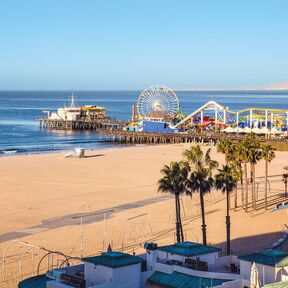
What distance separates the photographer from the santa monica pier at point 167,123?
101m

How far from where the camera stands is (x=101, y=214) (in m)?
40.1

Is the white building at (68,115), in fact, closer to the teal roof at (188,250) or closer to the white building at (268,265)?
the teal roof at (188,250)

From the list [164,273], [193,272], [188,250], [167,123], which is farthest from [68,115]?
[193,272]

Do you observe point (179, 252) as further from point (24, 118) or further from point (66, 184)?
point (24, 118)

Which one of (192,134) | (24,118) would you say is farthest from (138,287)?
(24,118)

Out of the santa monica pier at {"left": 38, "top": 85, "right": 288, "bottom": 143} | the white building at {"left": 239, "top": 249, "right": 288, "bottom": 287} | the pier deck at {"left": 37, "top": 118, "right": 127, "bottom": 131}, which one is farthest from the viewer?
the pier deck at {"left": 37, "top": 118, "right": 127, "bottom": 131}

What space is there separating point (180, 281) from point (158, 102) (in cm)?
10859

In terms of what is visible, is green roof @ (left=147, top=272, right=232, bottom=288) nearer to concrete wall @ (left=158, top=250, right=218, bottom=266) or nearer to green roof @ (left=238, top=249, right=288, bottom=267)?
concrete wall @ (left=158, top=250, right=218, bottom=266)

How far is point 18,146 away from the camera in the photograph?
96.7 meters

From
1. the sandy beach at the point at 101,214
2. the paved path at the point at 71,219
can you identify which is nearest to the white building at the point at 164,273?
the sandy beach at the point at 101,214

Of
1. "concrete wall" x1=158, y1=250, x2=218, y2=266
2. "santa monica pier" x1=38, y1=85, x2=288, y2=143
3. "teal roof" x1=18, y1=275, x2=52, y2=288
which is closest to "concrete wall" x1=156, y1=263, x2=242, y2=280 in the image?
"concrete wall" x1=158, y1=250, x2=218, y2=266

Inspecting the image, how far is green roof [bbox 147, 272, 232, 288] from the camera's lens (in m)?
20.8

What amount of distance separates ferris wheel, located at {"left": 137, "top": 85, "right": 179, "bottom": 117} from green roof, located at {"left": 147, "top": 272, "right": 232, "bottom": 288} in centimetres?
10575

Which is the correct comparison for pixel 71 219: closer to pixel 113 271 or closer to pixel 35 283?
pixel 35 283
